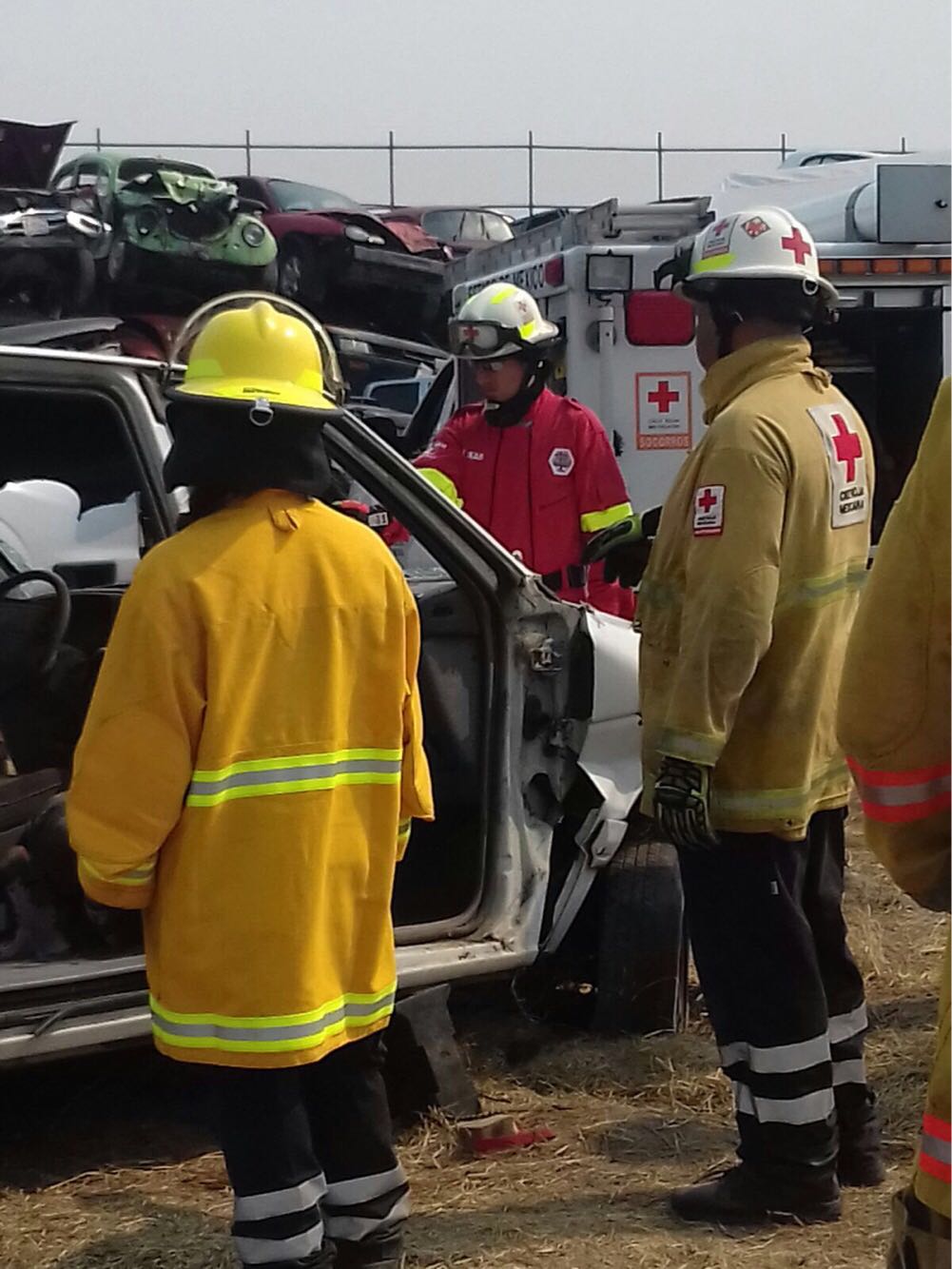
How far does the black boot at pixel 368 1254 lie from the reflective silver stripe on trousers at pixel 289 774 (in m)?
0.82

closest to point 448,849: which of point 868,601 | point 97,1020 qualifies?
point 97,1020

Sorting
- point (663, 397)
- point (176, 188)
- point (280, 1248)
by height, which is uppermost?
point (176, 188)

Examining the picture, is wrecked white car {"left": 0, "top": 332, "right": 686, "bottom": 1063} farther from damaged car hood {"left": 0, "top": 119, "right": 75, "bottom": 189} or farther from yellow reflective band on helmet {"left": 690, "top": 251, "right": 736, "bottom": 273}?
damaged car hood {"left": 0, "top": 119, "right": 75, "bottom": 189}

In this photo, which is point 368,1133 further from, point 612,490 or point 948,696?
point 612,490

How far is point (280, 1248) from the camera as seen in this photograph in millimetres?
2729

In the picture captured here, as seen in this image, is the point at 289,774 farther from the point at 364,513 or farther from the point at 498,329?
the point at 498,329

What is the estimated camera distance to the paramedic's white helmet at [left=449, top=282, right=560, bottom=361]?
554cm

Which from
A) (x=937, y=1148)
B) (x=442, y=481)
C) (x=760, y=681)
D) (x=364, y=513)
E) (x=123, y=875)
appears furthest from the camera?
(x=442, y=481)

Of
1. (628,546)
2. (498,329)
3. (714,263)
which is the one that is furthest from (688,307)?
(714,263)

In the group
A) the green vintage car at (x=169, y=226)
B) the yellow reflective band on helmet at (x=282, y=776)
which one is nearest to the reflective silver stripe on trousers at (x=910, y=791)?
the yellow reflective band on helmet at (x=282, y=776)

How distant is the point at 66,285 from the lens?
10.7 meters

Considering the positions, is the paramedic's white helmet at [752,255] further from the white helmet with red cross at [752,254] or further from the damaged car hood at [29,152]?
the damaged car hood at [29,152]

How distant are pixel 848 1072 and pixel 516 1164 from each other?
0.73 metres

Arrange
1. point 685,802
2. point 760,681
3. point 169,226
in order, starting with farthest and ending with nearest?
point 169,226
point 760,681
point 685,802
